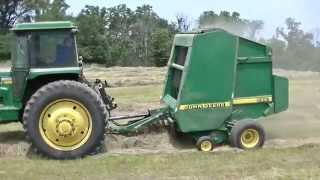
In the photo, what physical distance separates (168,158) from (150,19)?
39078mm

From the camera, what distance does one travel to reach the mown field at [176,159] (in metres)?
8.24

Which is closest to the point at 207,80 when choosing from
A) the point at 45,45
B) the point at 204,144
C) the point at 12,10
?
the point at 204,144

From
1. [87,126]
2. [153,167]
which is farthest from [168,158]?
[87,126]

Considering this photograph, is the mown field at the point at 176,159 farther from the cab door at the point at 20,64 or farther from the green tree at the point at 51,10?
the green tree at the point at 51,10

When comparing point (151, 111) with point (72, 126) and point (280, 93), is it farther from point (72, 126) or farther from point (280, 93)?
point (280, 93)

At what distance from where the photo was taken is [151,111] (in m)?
10.7

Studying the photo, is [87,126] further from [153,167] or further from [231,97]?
[231,97]

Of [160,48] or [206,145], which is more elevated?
[160,48]

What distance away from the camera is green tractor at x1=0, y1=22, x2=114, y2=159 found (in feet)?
30.9

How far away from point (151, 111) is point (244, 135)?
1641 mm

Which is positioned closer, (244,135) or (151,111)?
(244,135)

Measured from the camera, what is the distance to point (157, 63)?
40531 millimetres

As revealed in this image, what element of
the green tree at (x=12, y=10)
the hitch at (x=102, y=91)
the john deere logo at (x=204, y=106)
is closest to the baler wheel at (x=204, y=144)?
the john deere logo at (x=204, y=106)

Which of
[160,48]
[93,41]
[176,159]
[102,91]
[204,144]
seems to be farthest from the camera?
[93,41]
